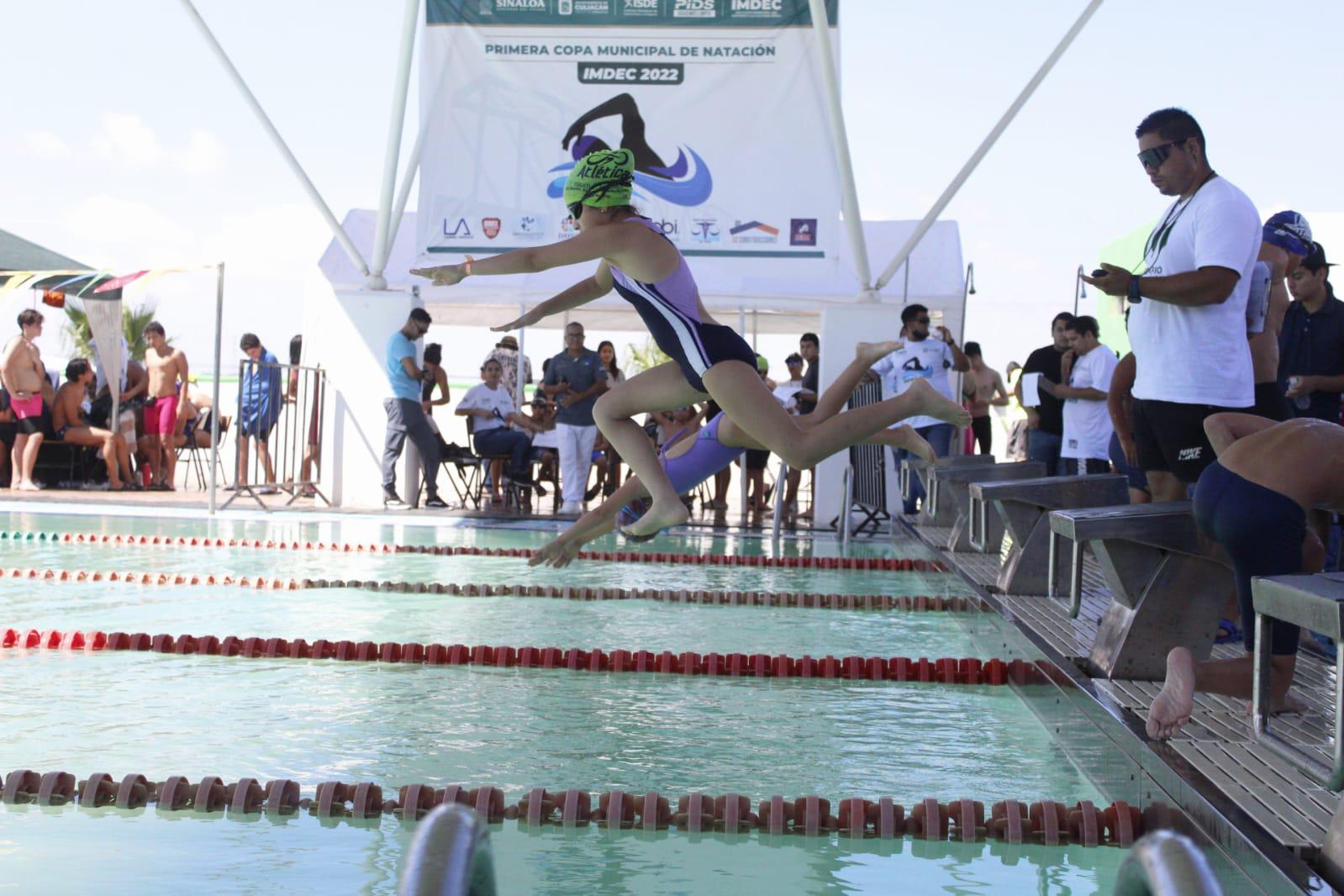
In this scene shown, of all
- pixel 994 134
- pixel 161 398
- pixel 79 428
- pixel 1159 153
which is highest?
pixel 994 134

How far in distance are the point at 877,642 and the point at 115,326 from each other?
10.9 metres

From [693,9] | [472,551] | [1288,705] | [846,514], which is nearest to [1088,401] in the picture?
[846,514]

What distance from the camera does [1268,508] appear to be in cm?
311

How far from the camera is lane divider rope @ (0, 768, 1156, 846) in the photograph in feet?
11.4

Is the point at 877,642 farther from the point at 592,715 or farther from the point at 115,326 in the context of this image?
the point at 115,326

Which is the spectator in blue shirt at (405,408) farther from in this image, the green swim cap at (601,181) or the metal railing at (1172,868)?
the metal railing at (1172,868)

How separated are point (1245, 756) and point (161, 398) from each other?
1394cm

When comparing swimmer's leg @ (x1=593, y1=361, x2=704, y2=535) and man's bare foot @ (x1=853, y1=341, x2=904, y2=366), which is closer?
swimmer's leg @ (x1=593, y1=361, x2=704, y2=535)

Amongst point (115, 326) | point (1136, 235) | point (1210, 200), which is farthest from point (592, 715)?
point (1136, 235)

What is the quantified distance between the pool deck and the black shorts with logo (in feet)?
2.08

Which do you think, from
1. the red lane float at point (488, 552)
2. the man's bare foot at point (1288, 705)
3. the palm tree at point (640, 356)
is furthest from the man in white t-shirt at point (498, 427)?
the palm tree at point (640, 356)

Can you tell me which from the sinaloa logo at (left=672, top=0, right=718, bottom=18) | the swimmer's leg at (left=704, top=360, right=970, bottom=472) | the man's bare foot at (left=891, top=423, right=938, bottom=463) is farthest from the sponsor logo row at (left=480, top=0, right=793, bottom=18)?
the swimmer's leg at (left=704, top=360, right=970, bottom=472)

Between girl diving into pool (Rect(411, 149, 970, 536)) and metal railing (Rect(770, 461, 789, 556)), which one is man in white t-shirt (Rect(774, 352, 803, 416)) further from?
girl diving into pool (Rect(411, 149, 970, 536))

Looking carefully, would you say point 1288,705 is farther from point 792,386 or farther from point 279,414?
point 279,414
